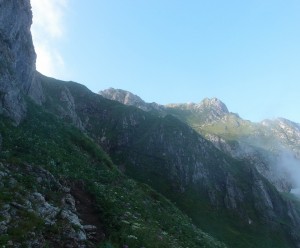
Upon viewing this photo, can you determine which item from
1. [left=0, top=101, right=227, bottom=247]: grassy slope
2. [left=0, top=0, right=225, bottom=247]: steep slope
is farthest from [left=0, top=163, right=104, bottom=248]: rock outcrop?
[left=0, top=101, right=227, bottom=247]: grassy slope

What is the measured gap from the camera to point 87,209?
39.4 m

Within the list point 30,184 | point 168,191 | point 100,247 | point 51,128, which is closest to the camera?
point 100,247

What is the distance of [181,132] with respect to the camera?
416 ft

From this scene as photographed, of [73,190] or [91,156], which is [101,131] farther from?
[73,190]

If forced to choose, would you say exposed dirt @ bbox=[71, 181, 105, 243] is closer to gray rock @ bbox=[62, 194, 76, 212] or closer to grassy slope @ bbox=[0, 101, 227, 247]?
grassy slope @ bbox=[0, 101, 227, 247]

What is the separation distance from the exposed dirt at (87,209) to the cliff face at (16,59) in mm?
20801

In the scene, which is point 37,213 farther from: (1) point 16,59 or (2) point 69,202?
(1) point 16,59

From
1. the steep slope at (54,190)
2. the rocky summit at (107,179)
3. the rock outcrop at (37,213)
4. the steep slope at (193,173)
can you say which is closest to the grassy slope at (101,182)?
the steep slope at (54,190)

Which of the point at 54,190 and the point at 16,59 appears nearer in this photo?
the point at 54,190

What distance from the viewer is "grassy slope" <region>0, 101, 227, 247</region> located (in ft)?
120

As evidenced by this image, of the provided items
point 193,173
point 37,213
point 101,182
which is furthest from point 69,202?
point 193,173

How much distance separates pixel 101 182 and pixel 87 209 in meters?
14.9

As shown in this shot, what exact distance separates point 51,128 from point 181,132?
64.4 metres

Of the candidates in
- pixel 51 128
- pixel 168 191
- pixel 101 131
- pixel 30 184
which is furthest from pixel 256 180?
pixel 30 184
